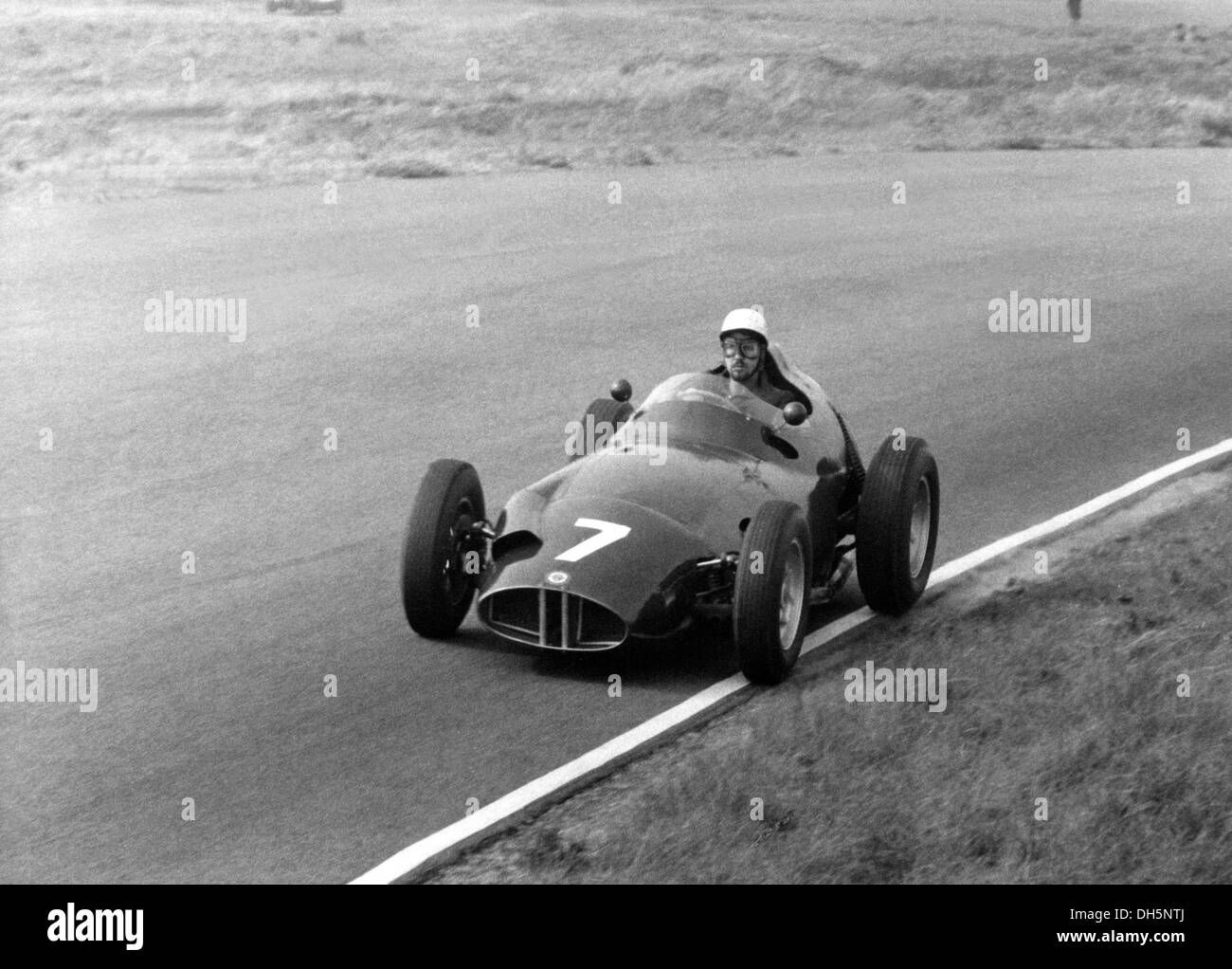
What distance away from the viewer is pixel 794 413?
932 cm

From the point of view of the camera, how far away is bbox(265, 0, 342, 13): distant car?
3878cm

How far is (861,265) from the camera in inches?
787

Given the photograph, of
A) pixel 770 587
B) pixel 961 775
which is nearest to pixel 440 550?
pixel 770 587

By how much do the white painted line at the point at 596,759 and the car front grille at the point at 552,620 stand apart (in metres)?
0.44

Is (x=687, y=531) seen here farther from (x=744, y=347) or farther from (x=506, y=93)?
(x=506, y=93)

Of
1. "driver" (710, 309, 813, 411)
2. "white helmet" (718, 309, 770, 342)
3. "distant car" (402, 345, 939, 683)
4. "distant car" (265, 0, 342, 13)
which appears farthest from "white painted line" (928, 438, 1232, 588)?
"distant car" (265, 0, 342, 13)

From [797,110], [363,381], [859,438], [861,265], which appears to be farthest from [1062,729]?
[797,110]

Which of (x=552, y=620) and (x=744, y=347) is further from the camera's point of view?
(x=744, y=347)

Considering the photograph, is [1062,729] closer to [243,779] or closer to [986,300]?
[243,779]

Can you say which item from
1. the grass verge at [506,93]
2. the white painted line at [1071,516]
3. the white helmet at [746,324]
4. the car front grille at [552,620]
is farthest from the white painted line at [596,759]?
the grass verge at [506,93]

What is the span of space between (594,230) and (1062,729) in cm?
1338

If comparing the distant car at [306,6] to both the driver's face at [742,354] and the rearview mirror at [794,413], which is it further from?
the rearview mirror at [794,413]

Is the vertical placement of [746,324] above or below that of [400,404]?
above

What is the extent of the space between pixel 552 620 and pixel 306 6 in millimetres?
33691
